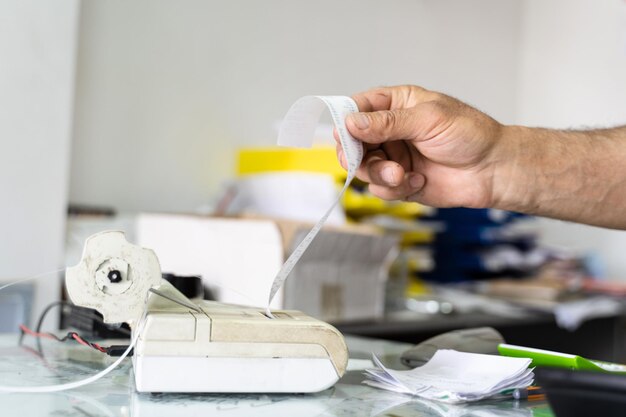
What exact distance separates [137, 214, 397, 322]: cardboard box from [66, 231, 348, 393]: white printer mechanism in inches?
35.1

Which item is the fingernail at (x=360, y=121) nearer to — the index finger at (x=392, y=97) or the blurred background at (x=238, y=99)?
the index finger at (x=392, y=97)

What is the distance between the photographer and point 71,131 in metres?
2.01

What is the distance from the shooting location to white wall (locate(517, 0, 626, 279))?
3348mm

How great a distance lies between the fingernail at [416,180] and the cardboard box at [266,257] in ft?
1.63

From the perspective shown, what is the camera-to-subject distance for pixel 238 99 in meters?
2.43

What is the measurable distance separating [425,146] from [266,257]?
66cm

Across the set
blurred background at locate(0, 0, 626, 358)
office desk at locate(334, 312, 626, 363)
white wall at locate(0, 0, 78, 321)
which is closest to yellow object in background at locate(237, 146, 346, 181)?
blurred background at locate(0, 0, 626, 358)

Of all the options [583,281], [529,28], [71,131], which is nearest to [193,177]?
[71,131]

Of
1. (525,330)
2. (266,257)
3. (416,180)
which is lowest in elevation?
(525,330)

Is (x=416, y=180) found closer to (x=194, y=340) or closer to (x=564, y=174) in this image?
(x=564, y=174)

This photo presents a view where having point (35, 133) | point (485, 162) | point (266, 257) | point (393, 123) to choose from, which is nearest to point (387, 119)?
point (393, 123)

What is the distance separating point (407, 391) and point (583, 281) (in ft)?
7.59

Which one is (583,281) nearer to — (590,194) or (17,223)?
(590,194)

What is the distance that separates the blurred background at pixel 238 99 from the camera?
1.83 m
